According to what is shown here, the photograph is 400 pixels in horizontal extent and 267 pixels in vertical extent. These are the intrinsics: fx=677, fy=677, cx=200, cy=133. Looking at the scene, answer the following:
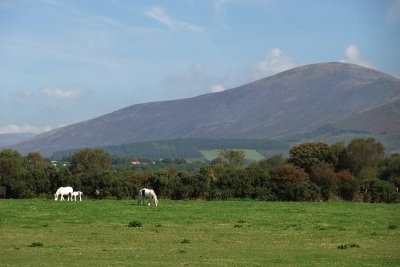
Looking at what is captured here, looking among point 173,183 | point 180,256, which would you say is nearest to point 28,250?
point 180,256

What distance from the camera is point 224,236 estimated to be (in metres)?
24.7

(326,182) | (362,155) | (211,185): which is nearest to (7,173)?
(211,185)

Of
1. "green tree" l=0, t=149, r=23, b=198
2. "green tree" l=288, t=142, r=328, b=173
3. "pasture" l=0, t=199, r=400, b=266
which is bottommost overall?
"pasture" l=0, t=199, r=400, b=266

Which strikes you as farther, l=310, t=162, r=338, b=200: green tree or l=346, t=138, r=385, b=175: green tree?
l=346, t=138, r=385, b=175: green tree

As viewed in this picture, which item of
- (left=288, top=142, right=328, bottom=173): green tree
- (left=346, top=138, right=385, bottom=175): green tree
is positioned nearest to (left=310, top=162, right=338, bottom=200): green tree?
(left=288, top=142, right=328, bottom=173): green tree

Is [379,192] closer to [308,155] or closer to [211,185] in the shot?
[211,185]

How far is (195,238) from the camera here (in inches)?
941

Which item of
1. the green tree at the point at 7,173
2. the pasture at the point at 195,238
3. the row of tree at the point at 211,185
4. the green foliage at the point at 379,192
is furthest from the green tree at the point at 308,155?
the pasture at the point at 195,238

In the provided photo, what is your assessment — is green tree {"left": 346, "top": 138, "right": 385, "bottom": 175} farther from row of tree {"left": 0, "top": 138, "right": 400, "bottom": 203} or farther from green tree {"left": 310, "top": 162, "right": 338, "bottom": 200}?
row of tree {"left": 0, "top": 138, "right": 400, "bottom": 203}

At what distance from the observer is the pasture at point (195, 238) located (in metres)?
18.4

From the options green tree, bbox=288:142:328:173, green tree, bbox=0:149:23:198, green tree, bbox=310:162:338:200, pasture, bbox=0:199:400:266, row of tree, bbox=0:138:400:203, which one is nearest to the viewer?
pasture, bbox=0:199:400:266

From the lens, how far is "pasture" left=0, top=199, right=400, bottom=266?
18.4 meters

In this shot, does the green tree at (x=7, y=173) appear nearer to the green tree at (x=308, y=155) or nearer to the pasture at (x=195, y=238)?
the pasture at (x=195, y=238)

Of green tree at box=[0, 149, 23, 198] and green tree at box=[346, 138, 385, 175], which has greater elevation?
green tree at box=[346, 138, 385, 175]
